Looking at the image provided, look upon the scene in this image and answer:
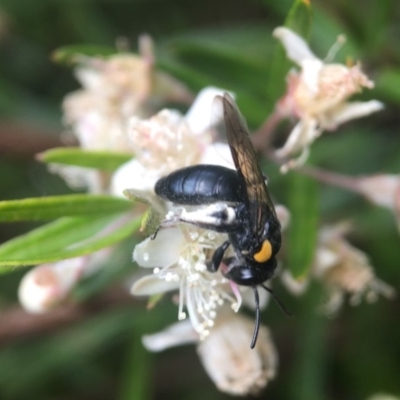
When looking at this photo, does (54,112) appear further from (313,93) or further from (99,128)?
(313,93)

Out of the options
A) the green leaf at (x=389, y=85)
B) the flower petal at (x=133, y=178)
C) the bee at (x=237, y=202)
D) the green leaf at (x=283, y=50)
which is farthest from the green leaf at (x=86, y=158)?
the green leaf at (x=389, y=85)

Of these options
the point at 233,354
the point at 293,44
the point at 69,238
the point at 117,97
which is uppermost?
the point at 293,44

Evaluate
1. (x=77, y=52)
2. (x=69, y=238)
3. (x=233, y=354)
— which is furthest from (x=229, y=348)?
(x=77, y=52)

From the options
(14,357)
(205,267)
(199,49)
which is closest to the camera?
(205,267)

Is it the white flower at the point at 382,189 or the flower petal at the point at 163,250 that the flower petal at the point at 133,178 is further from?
the white flower at the point at 382,189

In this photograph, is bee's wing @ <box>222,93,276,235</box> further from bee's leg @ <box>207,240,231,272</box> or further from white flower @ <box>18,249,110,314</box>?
white flower @ <box>18,249,110,314</box>

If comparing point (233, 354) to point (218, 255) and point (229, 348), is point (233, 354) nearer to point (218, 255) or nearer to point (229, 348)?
point (229, 348)

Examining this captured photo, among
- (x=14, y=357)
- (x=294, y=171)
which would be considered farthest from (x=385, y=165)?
(x=14, y=357)
